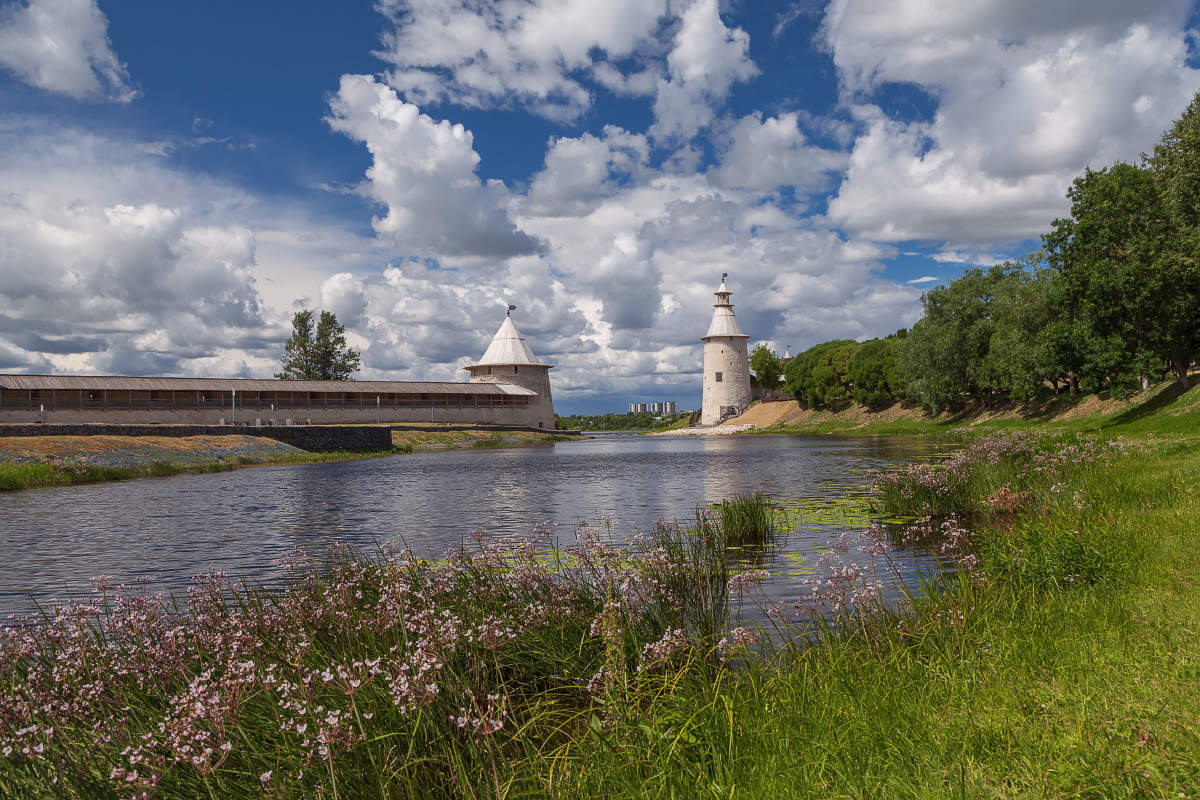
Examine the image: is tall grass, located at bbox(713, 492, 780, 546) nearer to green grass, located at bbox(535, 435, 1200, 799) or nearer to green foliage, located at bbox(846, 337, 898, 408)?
green grass, located at bbox(535, 435, 1200, 799)

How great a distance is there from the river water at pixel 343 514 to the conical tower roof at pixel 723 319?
56.7m

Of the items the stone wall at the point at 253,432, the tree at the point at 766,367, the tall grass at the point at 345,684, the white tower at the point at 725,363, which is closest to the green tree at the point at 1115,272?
the tall grass at the point at 345,684

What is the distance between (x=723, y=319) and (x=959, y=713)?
83919mm

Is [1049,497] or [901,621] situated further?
[1049,497]

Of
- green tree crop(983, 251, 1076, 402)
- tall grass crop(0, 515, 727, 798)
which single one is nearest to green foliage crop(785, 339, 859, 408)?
green tree crop(983, 251, 1076, 402)

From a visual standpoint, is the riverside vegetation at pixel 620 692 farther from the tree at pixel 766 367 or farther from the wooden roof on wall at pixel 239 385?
the tree at pixel 766 367

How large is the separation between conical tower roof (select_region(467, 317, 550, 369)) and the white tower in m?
21.7

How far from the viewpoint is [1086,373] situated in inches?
1083

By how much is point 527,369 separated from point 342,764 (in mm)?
72279

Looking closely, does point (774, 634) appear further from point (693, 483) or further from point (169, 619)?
point (693, 483)

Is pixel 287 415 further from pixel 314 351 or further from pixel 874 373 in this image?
pixel 874 373

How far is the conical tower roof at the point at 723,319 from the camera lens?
85375mm

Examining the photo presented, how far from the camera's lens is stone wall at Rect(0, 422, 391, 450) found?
35.4m

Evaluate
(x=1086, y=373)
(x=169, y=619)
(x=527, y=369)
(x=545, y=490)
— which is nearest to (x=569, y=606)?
(x=169, y=619)
